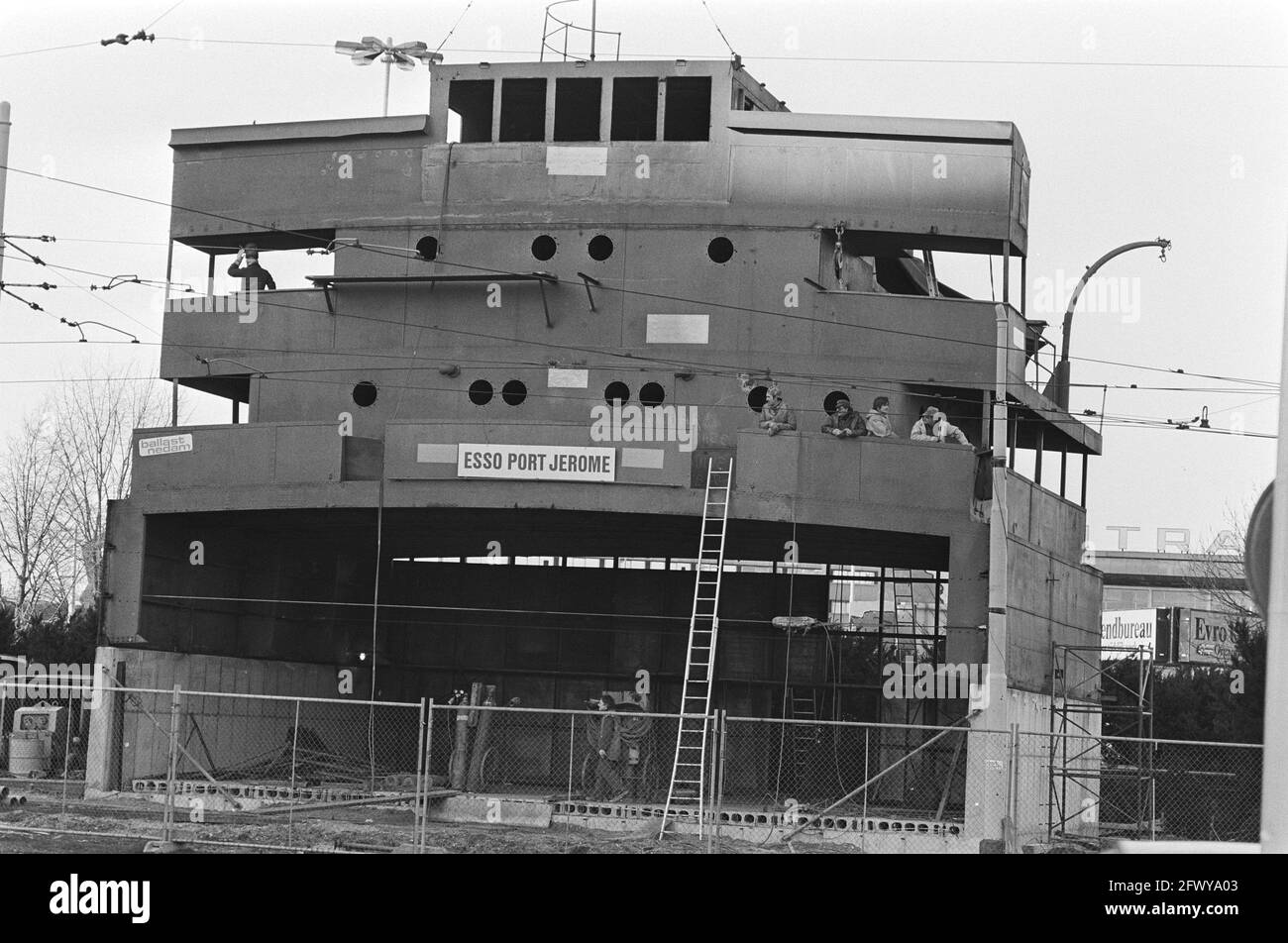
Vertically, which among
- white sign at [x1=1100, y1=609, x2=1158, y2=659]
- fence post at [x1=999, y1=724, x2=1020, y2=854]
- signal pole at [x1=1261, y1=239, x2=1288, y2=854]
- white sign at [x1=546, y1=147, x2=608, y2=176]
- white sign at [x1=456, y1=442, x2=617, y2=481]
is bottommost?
fence post at [x1=999, y1=724, x2=1020, y2=854]

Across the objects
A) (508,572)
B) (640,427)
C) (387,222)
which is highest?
(387,222)

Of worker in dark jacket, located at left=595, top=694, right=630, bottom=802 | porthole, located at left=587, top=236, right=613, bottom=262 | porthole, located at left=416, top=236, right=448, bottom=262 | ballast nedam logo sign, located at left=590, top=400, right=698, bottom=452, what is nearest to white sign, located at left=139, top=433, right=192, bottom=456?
porthole, located at left=416, top=236, right=448, bottom=262

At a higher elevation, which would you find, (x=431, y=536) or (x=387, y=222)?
(x=387, y=222)

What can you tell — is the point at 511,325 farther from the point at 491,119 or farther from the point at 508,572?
the point at 508,572

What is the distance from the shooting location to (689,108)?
1384 inches

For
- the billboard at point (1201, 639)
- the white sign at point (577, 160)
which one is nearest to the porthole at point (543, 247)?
the white sign at point (577, 160)

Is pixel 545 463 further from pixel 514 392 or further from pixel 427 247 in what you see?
pixel 427 247

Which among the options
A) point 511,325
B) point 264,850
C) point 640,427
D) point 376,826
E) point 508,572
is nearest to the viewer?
point 264,850

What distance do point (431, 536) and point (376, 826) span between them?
11446 mm

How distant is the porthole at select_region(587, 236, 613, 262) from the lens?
34.2 m

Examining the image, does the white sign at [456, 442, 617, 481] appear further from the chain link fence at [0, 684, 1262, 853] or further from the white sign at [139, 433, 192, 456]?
the white sign at [139, 433, 192, 456]

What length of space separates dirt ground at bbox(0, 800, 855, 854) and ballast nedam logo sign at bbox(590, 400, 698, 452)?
707 centimetres
